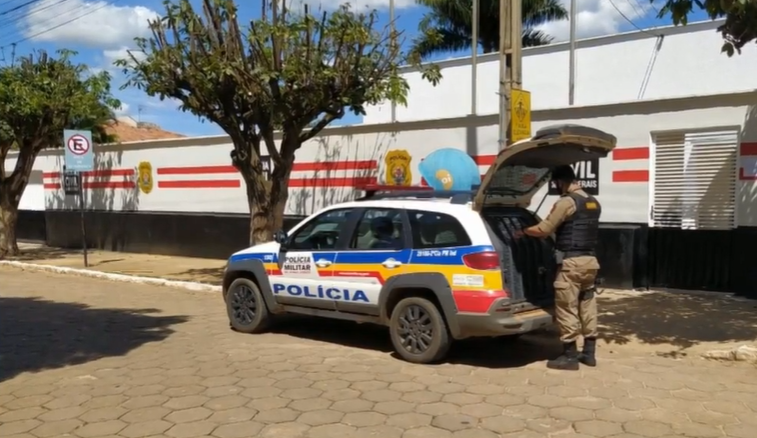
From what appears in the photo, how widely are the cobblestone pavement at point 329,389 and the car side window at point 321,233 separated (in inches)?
41.8

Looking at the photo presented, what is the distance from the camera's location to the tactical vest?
6281mm

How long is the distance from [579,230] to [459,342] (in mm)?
1951

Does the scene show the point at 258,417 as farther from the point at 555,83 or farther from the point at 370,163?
the point at 555,83

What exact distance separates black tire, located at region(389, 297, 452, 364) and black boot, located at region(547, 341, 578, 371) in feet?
3.21

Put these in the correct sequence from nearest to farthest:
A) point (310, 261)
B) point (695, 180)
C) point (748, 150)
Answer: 1. point (310, 261)
2. point (748, 150)
3. point (695, 180)

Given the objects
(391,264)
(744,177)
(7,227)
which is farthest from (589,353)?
(7,227)

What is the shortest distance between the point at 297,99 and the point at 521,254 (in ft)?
17.3

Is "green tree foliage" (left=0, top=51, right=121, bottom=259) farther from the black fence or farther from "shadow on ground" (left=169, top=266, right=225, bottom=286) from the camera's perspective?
the black fence

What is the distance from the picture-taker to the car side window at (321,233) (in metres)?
7.40

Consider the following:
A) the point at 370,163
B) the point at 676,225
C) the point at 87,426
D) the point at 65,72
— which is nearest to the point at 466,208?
the point at 87,426

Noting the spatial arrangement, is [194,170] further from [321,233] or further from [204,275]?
[321,233]

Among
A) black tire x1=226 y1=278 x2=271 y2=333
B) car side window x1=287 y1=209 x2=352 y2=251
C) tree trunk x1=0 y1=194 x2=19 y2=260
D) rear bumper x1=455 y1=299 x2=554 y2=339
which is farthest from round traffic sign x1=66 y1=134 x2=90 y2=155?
rear bumper x1=455 y1=299 x2=554 y2=339

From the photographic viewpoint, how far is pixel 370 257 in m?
6.94

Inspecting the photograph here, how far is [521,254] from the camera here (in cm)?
643
